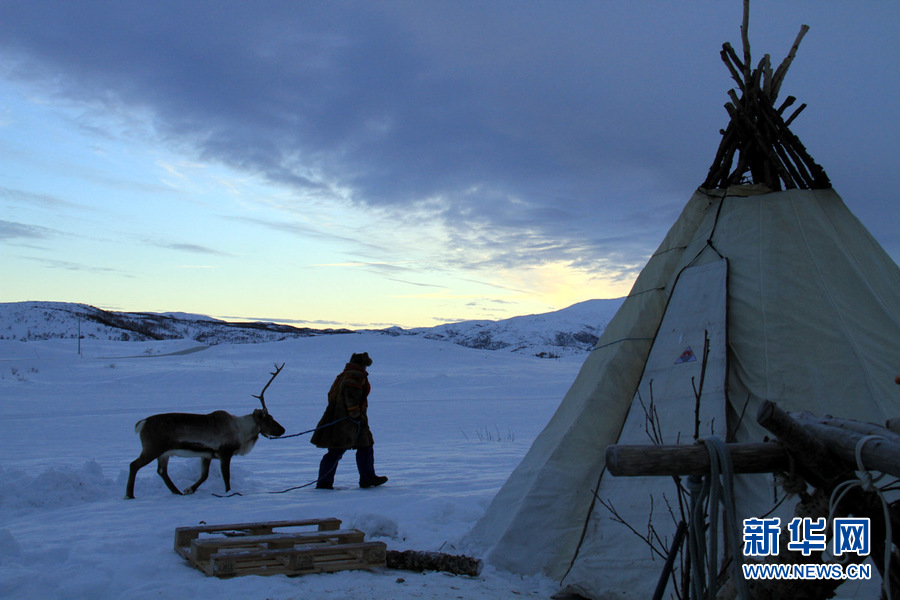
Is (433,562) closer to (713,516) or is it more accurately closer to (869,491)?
(713,516)

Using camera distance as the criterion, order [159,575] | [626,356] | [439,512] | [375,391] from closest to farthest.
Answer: [159,575] < [626,356] < [439,512] < [375,391]

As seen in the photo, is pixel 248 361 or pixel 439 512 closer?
pixel 439 512

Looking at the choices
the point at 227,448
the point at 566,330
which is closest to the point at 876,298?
the point at 227,448

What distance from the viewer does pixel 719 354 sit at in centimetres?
465

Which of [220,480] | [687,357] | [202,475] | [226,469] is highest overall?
[687,357]

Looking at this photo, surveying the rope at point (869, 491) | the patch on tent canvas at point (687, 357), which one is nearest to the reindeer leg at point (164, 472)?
the patch on tent canvas at point (687, 357)

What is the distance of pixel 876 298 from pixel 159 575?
18.0 feet

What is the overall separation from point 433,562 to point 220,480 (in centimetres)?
413

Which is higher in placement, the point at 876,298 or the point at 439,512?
the point at 876,298

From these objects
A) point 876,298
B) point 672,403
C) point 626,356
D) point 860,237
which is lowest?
point 672,403

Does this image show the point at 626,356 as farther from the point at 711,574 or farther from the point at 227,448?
the point at 227,448

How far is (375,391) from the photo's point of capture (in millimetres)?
23438

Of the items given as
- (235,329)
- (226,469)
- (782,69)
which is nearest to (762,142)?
(782,69)

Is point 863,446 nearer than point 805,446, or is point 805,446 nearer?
point 863,446
